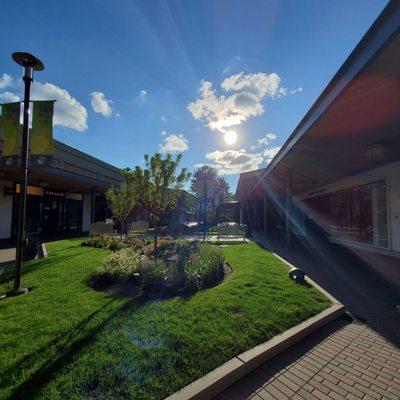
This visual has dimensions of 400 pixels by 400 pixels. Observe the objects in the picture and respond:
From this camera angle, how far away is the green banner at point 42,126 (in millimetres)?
5138

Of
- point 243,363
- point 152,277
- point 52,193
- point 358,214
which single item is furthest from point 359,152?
point 52,193

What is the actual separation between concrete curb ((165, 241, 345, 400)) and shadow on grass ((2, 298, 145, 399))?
1272 millimetres

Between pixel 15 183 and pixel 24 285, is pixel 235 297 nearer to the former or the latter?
pixel 24 285

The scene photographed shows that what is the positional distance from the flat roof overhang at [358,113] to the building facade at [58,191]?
10.6 m

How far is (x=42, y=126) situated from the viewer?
203 inches

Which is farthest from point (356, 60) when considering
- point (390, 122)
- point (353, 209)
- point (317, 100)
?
point (353, 209)

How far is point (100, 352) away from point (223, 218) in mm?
45962

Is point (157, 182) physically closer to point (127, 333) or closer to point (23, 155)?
point (23, 155)

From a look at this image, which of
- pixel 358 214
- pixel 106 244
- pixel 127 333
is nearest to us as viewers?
pixel 127 333

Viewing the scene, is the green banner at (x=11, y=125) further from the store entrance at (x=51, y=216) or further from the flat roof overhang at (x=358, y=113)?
the store entrance at (x=51, y=216)

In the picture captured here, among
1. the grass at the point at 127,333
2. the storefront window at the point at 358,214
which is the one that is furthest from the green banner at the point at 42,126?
the storefront window at the point at 358,214

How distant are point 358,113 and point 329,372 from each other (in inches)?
176

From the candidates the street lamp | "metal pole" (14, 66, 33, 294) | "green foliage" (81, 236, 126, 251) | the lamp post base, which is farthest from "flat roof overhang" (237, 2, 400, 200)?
"green foliage" (81, 236, 126, 251)

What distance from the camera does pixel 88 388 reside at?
2396 mm
